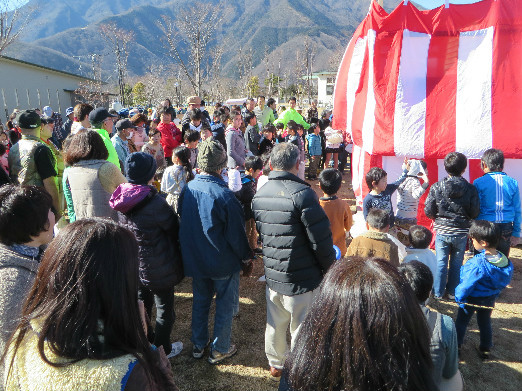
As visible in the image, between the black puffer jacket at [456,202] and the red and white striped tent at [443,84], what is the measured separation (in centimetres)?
144

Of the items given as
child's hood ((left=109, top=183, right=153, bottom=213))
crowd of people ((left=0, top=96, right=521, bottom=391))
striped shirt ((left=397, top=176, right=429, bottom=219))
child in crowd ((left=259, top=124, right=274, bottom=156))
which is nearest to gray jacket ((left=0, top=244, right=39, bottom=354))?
crowd of people ((left=0, top=96, right=521, bottom=391))

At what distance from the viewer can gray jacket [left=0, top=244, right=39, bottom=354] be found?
5.06 feet

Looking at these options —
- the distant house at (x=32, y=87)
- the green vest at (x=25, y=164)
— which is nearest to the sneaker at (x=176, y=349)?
the green vest at (x=25, y=164)

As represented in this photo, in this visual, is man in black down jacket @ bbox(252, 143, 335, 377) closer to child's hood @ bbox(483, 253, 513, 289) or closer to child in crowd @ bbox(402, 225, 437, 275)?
child in crowd @ bbox(402, 225, 437, 275)

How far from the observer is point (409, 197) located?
14.5ft

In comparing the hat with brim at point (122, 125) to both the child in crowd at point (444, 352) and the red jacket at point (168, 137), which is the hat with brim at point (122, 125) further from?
the child in crowd at point (444, 352)

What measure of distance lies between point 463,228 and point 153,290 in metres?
2.97

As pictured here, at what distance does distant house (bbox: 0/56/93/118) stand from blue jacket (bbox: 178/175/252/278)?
1962 centimetres

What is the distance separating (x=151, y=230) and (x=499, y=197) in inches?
134

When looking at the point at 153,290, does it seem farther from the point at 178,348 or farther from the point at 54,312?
the point at 54,312

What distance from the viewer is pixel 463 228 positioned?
3.66 m

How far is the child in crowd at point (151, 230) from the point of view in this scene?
2.65m

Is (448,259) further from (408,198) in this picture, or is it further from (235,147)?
(235,147)

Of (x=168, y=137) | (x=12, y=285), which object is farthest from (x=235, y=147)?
(x=12, y=285)
